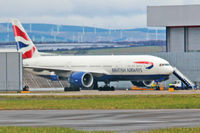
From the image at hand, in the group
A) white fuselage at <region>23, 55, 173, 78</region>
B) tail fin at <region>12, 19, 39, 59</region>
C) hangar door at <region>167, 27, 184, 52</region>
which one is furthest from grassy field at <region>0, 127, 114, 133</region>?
hangar door at <region>167, 27, 184, 52</region>

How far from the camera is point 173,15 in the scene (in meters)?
112

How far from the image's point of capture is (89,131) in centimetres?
2802

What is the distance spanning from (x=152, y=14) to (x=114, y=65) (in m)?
34.9

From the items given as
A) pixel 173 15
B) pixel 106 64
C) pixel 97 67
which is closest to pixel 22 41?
pixel 97 67

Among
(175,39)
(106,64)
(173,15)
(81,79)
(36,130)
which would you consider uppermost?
(173,15)

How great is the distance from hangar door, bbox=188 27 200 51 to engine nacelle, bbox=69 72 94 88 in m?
33.1

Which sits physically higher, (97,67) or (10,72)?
(97,67)

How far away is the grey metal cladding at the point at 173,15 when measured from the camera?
10894cm

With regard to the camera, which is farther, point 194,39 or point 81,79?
point 194,39

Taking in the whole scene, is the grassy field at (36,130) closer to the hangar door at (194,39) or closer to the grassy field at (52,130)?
the grassy field at (52,130)

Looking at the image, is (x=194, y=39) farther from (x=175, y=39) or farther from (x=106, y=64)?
(x=106, y=64)

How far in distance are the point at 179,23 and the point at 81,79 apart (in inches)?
1440

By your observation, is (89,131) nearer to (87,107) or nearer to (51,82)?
(87,107)

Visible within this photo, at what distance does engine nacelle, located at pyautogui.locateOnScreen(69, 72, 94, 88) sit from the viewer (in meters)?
79.2
